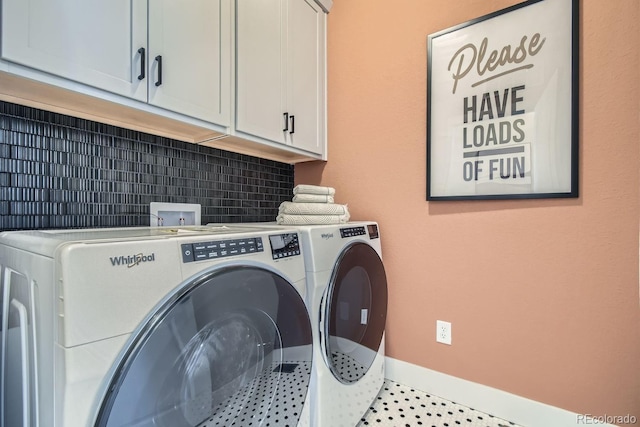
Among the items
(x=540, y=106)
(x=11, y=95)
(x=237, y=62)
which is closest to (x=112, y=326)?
(x=11, y=95)

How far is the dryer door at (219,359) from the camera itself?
1.90 feet

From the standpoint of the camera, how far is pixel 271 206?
1.95 metres

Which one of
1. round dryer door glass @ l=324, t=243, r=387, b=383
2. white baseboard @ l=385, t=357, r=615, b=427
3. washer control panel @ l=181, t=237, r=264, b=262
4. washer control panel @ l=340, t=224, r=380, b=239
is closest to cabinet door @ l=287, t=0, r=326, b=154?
washer control panel @ l=340, t=224, r=380, b=239

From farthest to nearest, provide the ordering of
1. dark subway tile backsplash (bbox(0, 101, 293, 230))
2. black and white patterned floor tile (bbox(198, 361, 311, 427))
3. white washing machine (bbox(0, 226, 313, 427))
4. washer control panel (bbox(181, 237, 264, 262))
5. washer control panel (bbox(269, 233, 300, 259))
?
dark subway tile backsplash (bbox(0, 101, 293, 230))
washer control panel (bbox(269, 233, 300, 259))
black and white patterned floor tile (bbox(198, 361, 311, 427))
washer control panel (bbox(181, 237, 264, 262))
white washing machine (bbox(0, 226, 313, 427))

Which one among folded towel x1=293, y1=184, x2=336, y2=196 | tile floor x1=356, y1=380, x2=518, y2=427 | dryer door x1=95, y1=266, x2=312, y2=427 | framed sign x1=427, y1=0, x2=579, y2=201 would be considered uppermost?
framed sign x1=427, y1=0, x2=579, y2=201

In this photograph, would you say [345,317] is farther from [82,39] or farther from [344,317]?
[82,39]

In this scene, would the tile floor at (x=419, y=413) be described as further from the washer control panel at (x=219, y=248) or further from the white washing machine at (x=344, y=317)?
the washer control panel at (x=219, y=248)

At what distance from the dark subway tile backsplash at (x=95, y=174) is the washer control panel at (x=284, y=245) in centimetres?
76

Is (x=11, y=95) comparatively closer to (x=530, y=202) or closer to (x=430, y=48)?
(x=430, y=48)

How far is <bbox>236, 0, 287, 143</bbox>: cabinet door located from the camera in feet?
4.47

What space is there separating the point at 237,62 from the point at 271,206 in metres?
0.88

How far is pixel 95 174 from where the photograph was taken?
1.18 metres

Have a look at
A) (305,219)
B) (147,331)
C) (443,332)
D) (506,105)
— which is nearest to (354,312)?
(305,219)

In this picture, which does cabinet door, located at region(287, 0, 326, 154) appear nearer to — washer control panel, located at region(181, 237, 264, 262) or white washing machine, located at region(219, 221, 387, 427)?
white washing machine, located at region(219, 221, 387, 427)
